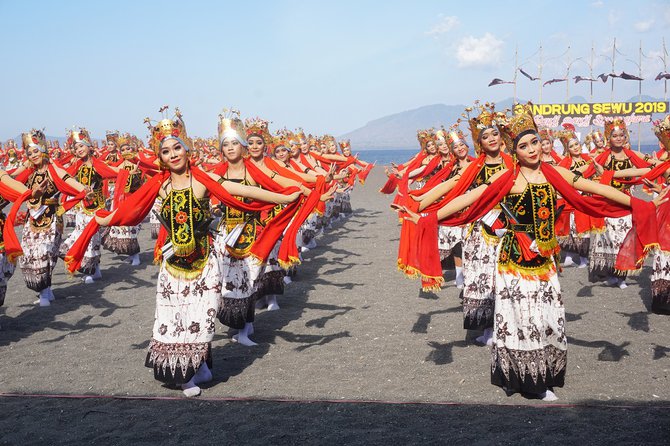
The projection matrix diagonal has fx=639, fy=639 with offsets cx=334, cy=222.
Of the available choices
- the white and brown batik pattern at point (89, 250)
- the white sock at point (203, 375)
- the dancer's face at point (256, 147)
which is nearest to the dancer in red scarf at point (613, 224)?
the dancer's face at point (256, 147)

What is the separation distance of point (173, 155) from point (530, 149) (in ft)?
10.5

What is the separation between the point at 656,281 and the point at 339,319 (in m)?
4.25

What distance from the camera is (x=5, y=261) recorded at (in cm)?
854

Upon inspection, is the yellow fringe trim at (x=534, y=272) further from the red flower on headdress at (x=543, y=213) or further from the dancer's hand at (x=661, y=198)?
the dancer's hand at (x=661, y=198)

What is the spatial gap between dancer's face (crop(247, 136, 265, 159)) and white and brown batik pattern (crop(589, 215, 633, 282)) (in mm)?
5351

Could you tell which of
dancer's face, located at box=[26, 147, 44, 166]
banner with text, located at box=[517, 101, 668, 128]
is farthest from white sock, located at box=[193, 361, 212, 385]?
banner with text, located at box=[517, 101, 668, 128]

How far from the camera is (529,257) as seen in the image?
545 centimetres

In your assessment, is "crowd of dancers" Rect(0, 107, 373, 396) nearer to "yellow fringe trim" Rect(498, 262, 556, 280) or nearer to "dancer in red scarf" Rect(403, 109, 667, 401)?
"dancer in red scarf" Rect(403, 109, 667, 401)

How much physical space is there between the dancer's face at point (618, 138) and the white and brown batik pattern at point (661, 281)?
2275 mm

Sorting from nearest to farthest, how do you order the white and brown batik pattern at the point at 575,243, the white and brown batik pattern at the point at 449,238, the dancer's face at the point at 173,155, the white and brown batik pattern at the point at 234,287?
the dancer's face at the point at 173,155 < the white and brown batik pattern at the point at 234,287 < the white and brown batik pattern at the point at 449,238 < the white and brown batik pattern at the point at 575,243

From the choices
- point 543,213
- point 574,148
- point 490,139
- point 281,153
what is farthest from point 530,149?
point 281,153

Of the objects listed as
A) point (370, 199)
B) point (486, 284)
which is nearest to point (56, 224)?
point (486, 284)

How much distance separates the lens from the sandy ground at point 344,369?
5242mm

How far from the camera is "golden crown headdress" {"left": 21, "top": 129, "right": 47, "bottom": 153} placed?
8.96 meters
